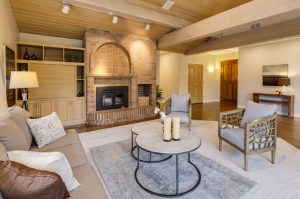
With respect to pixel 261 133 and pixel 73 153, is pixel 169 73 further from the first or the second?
pixel 73 153

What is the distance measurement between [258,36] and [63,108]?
5545 mm

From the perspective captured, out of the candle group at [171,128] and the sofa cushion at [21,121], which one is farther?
the candle group at [171,128]

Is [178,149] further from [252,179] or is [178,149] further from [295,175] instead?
[295,175]

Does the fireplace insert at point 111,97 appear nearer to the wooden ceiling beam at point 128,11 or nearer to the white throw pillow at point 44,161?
the wooden ceiling beam at point 128,11

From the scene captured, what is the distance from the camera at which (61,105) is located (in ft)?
15.0

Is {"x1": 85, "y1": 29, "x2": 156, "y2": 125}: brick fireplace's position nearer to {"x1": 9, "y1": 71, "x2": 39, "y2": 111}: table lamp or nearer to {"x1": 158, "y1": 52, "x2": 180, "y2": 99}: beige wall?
{"x1": 9, "y1": 71, "x2": 39, "y2": 111}: table lamp

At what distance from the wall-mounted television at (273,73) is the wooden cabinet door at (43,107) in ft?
23.3

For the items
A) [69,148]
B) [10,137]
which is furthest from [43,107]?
[10,137]

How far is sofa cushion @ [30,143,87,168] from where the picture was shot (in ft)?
5.62

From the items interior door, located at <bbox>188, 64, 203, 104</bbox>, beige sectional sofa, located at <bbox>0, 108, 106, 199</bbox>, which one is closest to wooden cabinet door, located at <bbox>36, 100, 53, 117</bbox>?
beige sectional sofa, located at <bbox>0, 108, 106, 199</bbox>

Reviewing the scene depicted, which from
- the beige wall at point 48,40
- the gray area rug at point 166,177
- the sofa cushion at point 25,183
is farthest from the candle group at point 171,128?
the beige wall at point 48,40

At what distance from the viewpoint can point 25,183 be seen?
0.90m

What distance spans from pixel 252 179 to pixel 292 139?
7.19 ft

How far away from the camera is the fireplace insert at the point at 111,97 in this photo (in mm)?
5105
